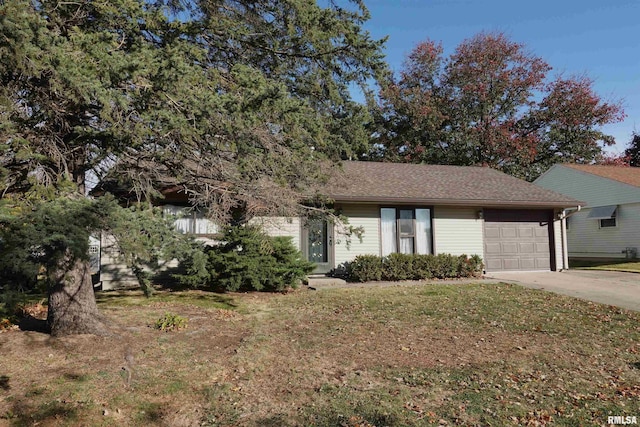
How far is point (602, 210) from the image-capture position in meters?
20.9

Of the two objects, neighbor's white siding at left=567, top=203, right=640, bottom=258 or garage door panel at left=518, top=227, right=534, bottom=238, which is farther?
neighbor's white siding at left=567, top=203, right=640, bottom=258

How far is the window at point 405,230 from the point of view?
13602 mm

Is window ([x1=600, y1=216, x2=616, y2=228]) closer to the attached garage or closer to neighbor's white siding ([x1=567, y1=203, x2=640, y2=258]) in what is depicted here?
neighbor's white siding ([x1=567, y1=203, x2=640, y2=258])

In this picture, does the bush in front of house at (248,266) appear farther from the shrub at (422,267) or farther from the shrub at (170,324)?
the shrub at (422,267)

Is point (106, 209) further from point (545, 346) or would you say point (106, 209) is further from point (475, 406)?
→ point (545, 346)

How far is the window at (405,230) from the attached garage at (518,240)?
2280 millimetres

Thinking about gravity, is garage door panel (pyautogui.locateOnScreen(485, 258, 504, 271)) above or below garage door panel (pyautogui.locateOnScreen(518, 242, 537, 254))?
below

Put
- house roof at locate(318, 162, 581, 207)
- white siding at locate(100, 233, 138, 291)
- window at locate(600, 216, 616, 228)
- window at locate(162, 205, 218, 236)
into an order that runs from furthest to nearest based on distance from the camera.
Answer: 1. window at locate(600, 216, 616, 228)
2. house roof at locate(318, 162, 581, 207)
3. window at locate(162, 205, 218, 236)
4. white siding at locate(100, 233, 138, 291)

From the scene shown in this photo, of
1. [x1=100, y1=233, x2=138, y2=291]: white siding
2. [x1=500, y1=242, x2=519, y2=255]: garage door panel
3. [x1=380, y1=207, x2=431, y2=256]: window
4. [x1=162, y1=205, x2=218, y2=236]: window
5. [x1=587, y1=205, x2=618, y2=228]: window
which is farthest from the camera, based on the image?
[x1=587, y1=205, x2=618, y2=228]: window

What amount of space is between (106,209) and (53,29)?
2735mm

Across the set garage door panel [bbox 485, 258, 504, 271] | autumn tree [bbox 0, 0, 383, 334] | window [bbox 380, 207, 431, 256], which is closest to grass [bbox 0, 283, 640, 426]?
autumn tree [bbox 0, 0, 383, 334]

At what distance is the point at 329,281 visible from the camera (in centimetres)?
1217

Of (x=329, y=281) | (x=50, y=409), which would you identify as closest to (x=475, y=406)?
(x=50, y=409)

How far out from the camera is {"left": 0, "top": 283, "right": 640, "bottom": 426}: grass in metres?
3.86
